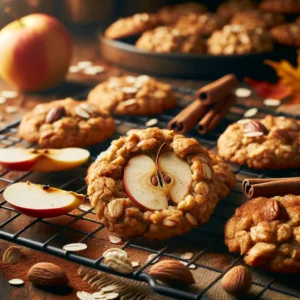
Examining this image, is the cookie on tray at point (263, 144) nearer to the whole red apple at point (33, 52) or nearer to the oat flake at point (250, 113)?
the oat flake at point (250, 113)

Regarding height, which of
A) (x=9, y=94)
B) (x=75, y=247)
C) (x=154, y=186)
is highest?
(x=154, y=186)

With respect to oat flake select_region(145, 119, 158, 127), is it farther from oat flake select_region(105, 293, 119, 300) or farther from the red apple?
oat flake select_region(105, 293, 119, 300)

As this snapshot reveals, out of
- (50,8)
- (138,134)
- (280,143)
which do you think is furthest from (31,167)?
(50,8)

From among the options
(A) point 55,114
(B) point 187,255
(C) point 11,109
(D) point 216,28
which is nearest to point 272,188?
(B) point 187,255

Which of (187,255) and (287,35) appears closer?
(187,255)

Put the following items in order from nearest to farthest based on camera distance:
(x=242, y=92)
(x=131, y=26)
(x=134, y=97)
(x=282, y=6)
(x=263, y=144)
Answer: (x=263, y=144), (x=134, y=97), (x=242, y=92), (x=131, y=26), (x=282, y=6)

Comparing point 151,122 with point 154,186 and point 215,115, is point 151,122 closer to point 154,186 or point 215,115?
point 215,115
